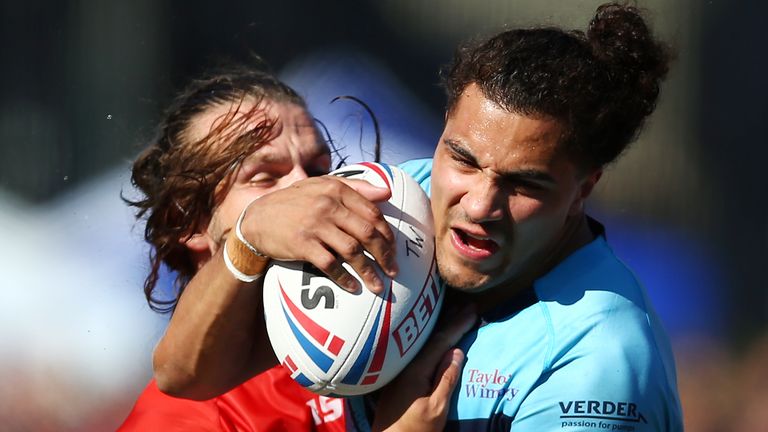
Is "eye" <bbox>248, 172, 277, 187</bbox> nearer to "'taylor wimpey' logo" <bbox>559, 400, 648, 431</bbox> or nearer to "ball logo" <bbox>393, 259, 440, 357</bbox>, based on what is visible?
"ball logo" <bbox>393, 259, 440, 357</bbox>

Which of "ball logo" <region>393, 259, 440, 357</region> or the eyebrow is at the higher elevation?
the eyebrow

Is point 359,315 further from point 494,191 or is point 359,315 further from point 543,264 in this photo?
point 543,264

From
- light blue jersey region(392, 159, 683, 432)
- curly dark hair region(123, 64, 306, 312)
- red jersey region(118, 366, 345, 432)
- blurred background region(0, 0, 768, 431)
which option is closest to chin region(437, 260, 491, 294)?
light blue jersey region(392, 159, 683, 432)

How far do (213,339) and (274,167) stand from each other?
2.32 ft

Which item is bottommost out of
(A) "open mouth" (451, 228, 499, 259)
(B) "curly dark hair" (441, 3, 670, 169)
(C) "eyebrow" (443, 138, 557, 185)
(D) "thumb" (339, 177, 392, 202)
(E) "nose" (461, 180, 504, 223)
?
(A) "open mouth" (451, 228, 499, 259)

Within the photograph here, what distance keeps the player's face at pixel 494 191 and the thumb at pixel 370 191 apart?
14 centimetres

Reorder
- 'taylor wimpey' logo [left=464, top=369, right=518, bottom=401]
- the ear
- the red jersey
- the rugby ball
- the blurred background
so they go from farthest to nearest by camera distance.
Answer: the blurred background < the red jersey < the ear < 'taylor wimpey' logo [left=464, top=369, right=518, bottom=401] < the rugby ball

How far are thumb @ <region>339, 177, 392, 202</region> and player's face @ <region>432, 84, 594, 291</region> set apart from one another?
138mm

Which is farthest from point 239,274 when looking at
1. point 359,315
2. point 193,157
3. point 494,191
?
point 193,157

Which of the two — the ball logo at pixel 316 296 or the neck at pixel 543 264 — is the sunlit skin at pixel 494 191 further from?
the ball logo at pixel 316 296

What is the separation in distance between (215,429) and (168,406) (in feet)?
0.59

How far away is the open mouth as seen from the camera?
2229 millimetres

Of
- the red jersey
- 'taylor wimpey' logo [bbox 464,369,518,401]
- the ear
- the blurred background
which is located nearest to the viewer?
'taylor wimpey' logo [bbox 464,369,518,401]

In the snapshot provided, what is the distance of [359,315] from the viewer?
7.07 ft
